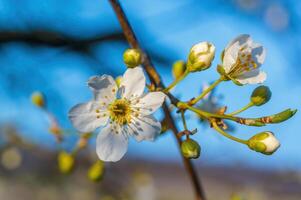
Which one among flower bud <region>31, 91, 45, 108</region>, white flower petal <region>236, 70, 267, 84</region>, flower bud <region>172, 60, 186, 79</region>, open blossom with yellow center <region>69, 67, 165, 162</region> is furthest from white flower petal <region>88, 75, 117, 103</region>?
flower bud <region>31, 91, 45, 108</region>

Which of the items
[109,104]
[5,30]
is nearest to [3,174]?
[5,30]

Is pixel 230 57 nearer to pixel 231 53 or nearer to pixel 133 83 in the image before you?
pixel 231 53


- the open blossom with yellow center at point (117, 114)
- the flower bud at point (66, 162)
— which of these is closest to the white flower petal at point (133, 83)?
the open blossom with yellow center at point (117, 114)

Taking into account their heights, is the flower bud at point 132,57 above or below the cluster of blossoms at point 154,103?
above

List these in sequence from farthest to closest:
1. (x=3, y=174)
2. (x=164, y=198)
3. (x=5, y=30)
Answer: (x=164, y=198) → (x=3, y=174) → (x=5, y=30)

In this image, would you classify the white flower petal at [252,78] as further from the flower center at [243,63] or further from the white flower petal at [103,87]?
the white flower petal at [103,87]

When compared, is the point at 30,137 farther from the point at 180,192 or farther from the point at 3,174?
the point at 180,192

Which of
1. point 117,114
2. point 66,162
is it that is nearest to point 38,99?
point 66,162
